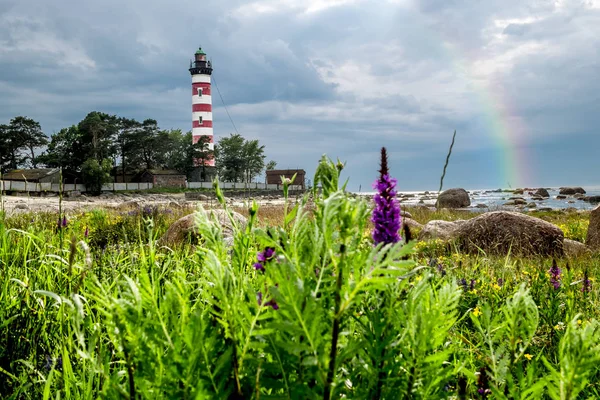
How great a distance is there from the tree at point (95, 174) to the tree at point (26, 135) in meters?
17.0

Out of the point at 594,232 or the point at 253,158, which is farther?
the point at 253,158

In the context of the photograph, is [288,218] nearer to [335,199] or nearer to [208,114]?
[335,199]

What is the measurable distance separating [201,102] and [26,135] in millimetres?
27780

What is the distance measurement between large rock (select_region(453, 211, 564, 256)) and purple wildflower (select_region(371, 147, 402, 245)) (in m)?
9.46

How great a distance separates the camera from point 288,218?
909 millimetres

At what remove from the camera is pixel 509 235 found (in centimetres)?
1048

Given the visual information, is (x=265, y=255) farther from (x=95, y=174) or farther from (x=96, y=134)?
(x=96, y=134)

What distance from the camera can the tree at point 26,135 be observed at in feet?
233

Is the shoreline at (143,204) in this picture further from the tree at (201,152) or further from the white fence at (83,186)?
the tree at (201,152)

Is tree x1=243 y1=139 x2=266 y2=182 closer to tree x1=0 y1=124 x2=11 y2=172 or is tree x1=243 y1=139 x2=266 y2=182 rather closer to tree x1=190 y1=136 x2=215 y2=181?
tree x1=190 y1=136 x2=215 y2=181

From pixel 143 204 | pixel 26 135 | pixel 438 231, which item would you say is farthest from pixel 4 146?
pixel 438 231

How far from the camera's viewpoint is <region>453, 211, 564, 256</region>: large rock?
10.2 meters

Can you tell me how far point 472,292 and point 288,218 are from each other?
12.1 ft

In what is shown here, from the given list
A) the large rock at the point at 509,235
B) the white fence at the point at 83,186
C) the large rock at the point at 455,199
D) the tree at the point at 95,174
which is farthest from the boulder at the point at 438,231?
the tree at the point at 95,174
